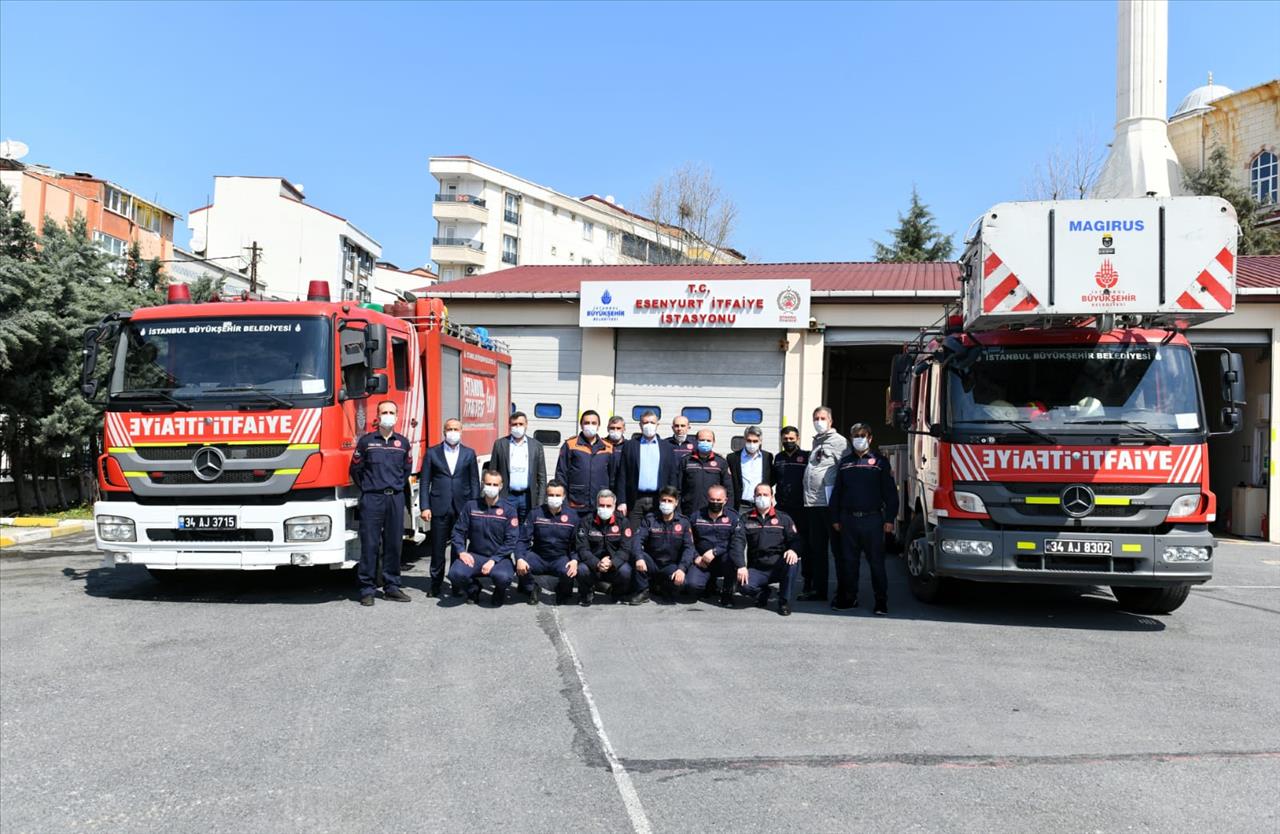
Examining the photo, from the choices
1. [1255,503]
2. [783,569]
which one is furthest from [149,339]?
[1255,503]

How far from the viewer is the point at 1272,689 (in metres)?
6.15

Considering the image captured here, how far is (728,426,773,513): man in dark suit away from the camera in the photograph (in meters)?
9.74

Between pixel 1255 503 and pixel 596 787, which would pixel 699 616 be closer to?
pixel 596 787

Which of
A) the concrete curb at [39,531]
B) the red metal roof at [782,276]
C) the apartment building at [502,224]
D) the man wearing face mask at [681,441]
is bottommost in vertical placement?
the concrete curb at [39,531]

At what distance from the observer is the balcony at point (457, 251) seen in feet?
202

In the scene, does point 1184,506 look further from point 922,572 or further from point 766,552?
point 766,552

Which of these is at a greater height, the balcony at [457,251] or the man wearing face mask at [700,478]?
the balcony at [457,251]

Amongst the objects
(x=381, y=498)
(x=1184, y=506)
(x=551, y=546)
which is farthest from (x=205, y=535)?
(x=1184, y=506)

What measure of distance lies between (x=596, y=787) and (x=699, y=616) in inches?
161

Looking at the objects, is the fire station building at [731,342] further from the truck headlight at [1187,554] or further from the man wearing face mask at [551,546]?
the truck headlight at [1187,554]

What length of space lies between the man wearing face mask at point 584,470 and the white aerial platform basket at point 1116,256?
4109 mm

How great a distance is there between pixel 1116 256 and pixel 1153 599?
10.6 ft

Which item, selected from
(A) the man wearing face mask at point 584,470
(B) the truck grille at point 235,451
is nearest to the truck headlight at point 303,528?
(B) the truck grille at point 235,451

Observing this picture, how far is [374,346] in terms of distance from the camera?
337 inches
